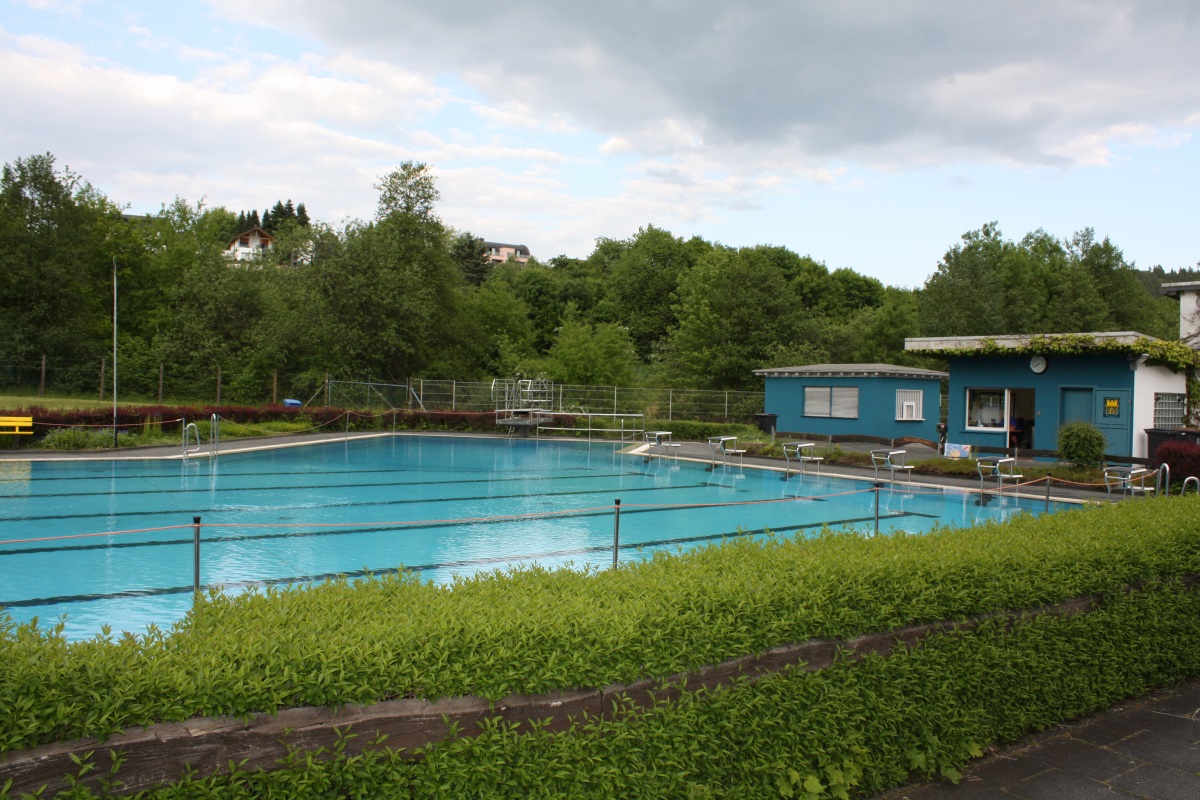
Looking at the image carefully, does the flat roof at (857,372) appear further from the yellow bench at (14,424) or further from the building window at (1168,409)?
the yellow bench at (14,424)

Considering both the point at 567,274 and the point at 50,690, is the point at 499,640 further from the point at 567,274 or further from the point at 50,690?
the point at 567,274

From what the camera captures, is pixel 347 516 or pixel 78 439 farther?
pixel 78 439

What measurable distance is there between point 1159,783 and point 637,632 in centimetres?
323

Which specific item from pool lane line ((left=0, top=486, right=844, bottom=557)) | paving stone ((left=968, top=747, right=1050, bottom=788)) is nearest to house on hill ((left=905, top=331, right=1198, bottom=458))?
pool lane line ((left=0, top=486, right=844, bottom=557))

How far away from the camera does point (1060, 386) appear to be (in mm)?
23109

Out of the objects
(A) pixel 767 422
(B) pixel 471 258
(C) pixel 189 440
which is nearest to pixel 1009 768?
(C) pixel 189 440

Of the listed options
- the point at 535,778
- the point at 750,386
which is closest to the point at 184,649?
the point at 535,778

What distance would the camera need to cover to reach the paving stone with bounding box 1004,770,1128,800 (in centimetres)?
441

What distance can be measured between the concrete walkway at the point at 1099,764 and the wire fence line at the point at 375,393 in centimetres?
3140

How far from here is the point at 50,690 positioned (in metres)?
2.68

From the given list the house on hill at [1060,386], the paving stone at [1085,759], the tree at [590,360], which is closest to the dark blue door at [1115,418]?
the house on hill at [1060,386]

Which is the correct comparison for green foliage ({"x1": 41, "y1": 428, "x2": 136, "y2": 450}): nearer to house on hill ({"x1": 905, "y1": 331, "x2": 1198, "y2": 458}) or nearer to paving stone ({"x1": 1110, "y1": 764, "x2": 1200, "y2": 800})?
house on hill ({"x1": 905, "y1": 331, "x2": 1198, "y2": 458})

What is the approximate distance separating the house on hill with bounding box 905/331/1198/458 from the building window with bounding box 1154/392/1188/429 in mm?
27

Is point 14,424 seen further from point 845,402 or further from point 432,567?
point 845,402
